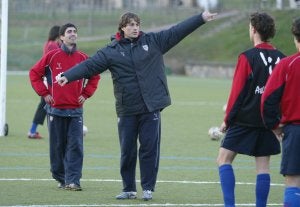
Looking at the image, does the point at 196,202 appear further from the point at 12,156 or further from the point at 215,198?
the point at 12,156

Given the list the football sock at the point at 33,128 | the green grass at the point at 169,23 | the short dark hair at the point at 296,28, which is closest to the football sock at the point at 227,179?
the short dark hair at the point at 296,28

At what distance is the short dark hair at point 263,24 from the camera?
31.4 feet

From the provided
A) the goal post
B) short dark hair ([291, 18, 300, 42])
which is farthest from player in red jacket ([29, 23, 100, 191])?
the goal post

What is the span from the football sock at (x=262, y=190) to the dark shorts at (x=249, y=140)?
9.9 inches

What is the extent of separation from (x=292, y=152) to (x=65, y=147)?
165 inches

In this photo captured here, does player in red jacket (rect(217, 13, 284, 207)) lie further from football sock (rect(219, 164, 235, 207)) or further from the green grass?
the green grass

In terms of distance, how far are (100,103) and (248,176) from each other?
Answer: 47.9 ft

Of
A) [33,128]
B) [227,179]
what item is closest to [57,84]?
[227,179]

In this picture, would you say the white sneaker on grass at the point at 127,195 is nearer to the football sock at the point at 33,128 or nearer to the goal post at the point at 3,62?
the goal post at the point at 3,62

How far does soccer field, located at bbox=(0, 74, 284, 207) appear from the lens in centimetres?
1091

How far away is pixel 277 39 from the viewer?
4672cm

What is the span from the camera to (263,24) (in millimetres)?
9578

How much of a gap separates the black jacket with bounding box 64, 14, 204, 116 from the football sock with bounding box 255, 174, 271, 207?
1.67 meters

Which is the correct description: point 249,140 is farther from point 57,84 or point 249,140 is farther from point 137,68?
point 57,84
